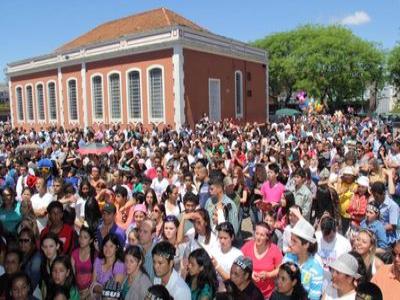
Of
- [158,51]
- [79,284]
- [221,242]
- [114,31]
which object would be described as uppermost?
[114,31]

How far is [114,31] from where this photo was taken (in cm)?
3253

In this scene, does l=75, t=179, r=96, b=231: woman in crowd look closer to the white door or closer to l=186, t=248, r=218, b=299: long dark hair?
l=186, t=248, r=218, b=299: long dark hair

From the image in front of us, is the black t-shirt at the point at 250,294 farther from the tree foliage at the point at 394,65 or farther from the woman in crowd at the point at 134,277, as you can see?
the tree foliage at the point at 394,65

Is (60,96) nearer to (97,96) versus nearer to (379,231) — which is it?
(97,96)

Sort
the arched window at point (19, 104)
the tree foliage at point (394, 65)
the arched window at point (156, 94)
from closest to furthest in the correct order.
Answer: the arched window at point (156, 94) < the arched window at point (19, 104) < the tree foliage at point (394, 65)

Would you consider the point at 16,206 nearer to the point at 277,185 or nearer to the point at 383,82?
the point at 277,185

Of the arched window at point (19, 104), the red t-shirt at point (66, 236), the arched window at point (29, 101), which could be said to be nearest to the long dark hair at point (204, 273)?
the red t-shirt at point (66, 236)

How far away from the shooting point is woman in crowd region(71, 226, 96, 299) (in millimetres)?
4482

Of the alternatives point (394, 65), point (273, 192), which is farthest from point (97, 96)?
point (394, 65)

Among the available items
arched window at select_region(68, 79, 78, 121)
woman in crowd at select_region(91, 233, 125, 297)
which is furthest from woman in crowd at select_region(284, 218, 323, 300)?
arched window at select_region(68, 79, 78, 121)

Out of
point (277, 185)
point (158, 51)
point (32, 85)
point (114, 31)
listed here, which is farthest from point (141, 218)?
point (32, 85)

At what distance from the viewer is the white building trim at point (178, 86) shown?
23484 mm

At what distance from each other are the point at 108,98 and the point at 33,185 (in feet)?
63.9

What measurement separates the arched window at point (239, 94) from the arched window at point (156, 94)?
6.18m
